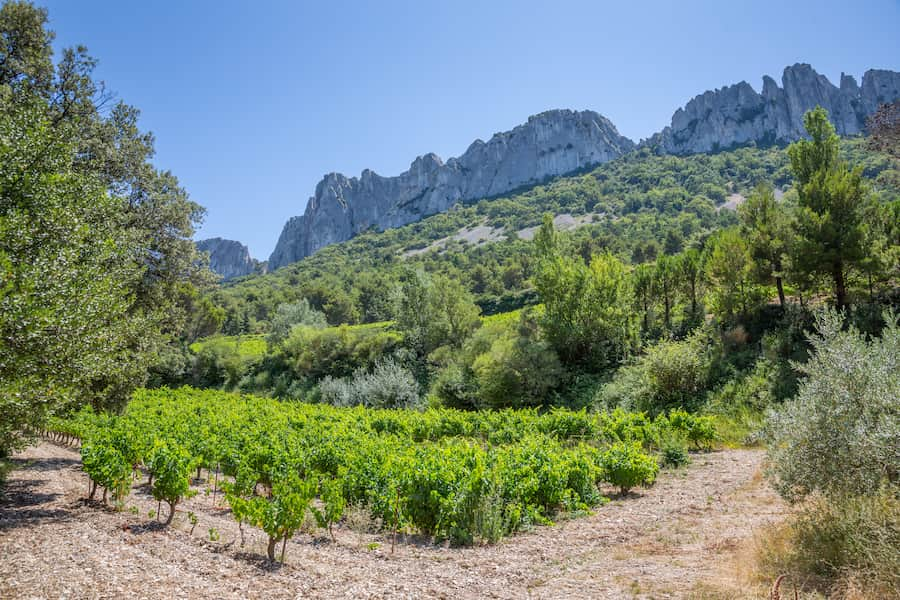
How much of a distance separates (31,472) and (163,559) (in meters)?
8.20

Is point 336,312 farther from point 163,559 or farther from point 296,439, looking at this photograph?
point 163,559

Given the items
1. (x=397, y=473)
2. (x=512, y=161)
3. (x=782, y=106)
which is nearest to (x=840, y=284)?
(x=397, y=473)

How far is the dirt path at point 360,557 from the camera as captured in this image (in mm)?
5359

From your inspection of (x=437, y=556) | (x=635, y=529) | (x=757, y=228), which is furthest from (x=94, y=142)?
(x=757, y=228)

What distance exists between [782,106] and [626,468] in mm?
168974

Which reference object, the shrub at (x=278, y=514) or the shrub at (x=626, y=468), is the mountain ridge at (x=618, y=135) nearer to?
the shrub at (x=626, y=468)

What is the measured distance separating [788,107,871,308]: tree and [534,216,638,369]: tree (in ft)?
28.5

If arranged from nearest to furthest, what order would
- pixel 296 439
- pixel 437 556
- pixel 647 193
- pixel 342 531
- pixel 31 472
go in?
pixel 437 556
pixel 342 531
pixel 31 472
pixel 296 439
pixel 647 193

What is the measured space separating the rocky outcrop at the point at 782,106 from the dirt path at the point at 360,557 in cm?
15844

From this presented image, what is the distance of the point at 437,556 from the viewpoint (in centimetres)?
685

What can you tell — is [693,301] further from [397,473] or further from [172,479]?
[172,479]

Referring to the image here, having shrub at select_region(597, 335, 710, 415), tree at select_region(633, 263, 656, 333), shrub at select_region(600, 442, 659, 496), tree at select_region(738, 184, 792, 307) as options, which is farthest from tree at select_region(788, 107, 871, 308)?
shrub at select_region(600, 442, 659, 496)

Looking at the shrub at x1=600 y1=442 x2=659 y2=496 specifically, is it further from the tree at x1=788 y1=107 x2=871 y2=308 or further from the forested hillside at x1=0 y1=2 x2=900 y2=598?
the tree at x1=788 y1=107 x2=871 y2=308

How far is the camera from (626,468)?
9.66 metres
